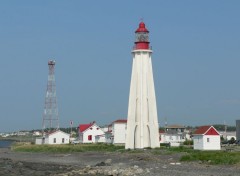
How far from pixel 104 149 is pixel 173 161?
2140 cm

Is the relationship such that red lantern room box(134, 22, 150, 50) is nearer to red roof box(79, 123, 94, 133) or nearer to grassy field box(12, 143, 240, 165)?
grassy field box(12, 143, 240, 165)

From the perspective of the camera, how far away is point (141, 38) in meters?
56.2

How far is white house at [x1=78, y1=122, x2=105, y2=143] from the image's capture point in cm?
7981

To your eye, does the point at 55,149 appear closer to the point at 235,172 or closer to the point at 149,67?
the point at 149,67

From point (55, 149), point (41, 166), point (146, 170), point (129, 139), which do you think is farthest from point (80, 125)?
point (146, 170)

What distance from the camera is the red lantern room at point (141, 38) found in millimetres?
55844

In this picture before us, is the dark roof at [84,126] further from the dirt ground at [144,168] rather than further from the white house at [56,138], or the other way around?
the dirt ground at [144,168]

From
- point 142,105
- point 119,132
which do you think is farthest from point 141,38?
point 119,132

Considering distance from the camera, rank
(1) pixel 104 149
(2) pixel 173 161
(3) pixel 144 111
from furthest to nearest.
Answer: (1) pixel 104 149 → (3) pixel 144 111 → (2) pixel 173 161

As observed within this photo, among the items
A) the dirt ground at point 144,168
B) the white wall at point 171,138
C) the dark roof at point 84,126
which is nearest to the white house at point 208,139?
the dirt ground at point 144,168

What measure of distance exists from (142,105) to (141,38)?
280 inches

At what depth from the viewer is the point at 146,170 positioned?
107ft

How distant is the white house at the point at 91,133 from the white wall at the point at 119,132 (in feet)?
26.5

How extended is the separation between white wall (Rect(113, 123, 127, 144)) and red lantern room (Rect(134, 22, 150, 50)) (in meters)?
17.8
